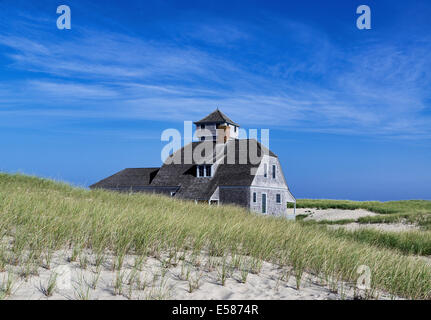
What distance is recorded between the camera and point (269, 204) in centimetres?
3869

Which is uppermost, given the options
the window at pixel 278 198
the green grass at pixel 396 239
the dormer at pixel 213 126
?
the dormer at pixel 213 126

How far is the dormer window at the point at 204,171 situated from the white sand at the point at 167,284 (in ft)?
103

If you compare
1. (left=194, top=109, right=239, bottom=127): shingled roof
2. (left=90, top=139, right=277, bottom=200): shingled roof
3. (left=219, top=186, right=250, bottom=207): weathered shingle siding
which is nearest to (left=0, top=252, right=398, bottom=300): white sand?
(left=219, top=186, right=250, bottom=207): weathered shingle siding

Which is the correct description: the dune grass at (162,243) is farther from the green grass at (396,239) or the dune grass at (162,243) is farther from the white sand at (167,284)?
the green grass at (396,239)

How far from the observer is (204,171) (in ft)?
128

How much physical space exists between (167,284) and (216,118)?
41515mm

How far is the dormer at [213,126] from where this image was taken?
1829 inches

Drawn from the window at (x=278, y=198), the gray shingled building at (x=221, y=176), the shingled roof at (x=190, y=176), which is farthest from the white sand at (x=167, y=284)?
the window at (x=278, y=198)

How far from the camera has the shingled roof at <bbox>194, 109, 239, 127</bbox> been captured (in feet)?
153

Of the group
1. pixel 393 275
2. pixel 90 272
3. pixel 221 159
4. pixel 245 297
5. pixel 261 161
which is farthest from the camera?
pixel 221 159

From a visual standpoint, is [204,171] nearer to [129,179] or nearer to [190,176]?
[190,176]
